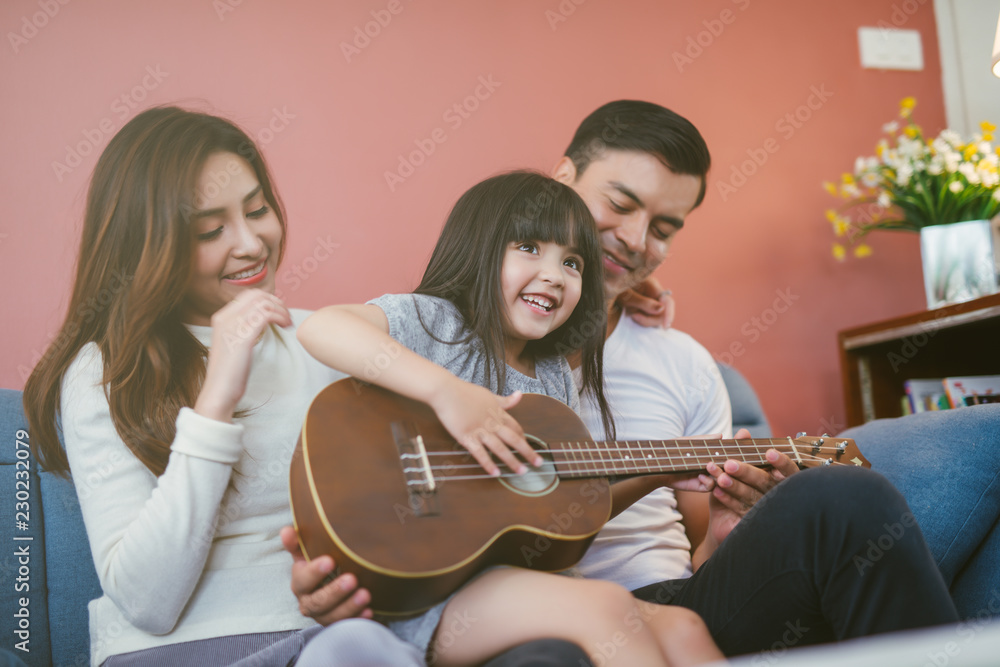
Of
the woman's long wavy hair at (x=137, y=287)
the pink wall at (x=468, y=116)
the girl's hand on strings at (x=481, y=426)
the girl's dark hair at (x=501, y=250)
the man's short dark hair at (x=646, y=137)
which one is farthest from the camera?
the man's short dark hair at (x=646, y=137)

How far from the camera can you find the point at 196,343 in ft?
3.46

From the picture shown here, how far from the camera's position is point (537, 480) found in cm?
95

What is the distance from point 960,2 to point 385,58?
70.4 inches

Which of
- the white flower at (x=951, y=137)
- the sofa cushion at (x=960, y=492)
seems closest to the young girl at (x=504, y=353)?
the sofa cushion at (x=960, y=492)

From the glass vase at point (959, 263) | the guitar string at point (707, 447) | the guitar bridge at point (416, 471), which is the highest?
the glass vase at point (959, 263)

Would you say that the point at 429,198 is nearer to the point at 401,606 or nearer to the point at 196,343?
the point at 196,343

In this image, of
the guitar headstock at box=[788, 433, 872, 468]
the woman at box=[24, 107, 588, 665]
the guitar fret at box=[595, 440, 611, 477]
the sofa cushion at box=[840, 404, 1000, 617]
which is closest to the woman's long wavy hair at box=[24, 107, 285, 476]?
the woman at box=[24, 107, 588, 665]

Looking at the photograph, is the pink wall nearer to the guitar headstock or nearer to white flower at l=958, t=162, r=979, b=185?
white flower at l=958, t=162, r=979, b=185

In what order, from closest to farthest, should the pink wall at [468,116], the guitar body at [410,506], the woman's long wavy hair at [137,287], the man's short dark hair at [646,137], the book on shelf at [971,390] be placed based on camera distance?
1. the guitar body at [410,506]
2. the woman's long wavy hair at [137,287]
3. the pink wall at [468,116]
4. the man's short dark hair at [646,137]
5. the book on shelf at [971,390]

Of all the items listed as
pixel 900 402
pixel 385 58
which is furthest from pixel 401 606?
pixel 900 402

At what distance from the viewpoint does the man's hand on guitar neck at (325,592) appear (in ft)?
2.55

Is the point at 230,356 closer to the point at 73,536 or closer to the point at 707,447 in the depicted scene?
the point at 73,536

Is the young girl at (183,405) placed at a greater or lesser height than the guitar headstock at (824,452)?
greater

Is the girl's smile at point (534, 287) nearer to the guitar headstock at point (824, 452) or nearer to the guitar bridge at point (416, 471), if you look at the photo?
the guitar bridge at point (416, 471)
